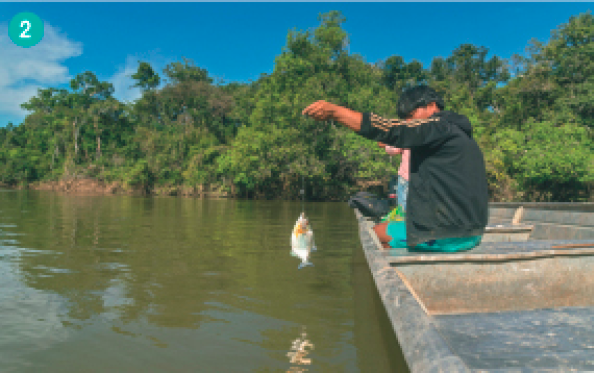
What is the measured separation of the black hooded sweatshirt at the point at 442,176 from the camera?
242cm

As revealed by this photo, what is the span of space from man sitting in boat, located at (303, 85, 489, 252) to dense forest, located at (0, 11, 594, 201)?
21394 millimetres

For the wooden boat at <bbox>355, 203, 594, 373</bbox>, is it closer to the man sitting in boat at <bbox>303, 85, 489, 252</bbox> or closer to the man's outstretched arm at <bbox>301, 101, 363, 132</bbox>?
the man sitting in boat at <bbox>303, 85, 489, 252</bbox>

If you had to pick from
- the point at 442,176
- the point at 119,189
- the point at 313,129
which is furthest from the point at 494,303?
the point at 119,189

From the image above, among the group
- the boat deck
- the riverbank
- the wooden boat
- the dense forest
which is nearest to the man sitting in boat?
the wooden boat

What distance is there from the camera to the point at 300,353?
3.01 m

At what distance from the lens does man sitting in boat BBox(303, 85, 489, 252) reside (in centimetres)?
235

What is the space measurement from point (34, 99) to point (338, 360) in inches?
2587

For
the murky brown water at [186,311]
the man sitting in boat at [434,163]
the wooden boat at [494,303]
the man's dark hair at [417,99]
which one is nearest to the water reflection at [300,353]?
the murky brown water at [186,311]

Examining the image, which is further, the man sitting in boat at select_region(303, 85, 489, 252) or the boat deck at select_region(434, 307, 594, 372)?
the man sitting in boat at select_region(303, 85, 489, 252)

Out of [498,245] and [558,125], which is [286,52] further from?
[498,245]

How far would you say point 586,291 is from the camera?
122 inches

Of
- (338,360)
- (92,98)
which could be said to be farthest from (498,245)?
(92,98)

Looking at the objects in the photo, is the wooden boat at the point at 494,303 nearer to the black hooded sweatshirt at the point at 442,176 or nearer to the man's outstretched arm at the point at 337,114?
the black hooded sweatshirt at the point at 442,176

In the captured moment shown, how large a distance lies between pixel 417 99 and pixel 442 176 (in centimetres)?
58
